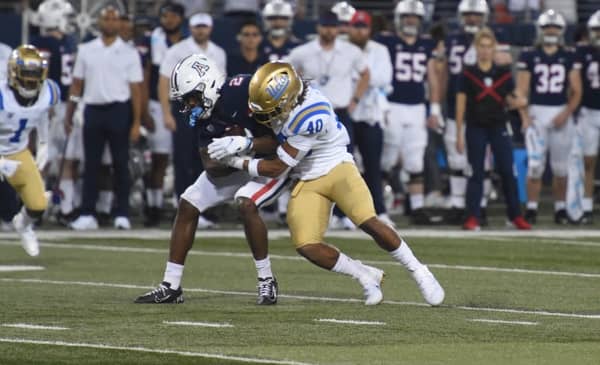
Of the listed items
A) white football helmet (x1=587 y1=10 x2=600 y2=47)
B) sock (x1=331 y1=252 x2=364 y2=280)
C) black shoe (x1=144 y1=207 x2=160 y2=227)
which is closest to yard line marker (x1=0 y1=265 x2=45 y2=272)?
sock (x1=331 y1=252 x2=364 y2=280)

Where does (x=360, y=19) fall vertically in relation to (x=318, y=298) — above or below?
above

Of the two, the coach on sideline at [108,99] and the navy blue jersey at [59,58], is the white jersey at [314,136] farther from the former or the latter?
the navy blue jersey at [59,58]

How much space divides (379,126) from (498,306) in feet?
21.0

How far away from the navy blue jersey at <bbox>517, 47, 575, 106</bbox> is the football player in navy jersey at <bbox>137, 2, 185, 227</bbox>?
11.3 ft

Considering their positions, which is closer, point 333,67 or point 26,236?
point 26,236

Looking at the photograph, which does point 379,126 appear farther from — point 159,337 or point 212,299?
point 159,337

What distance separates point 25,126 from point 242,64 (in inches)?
138

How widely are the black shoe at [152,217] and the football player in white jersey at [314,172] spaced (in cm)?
651

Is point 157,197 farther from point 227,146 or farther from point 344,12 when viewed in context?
point 227,146

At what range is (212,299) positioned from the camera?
9805 millimetres

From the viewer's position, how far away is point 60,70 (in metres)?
16.0

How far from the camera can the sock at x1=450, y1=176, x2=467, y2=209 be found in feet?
53.4

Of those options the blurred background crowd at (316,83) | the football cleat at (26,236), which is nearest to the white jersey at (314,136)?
the football cleat at (26,236)

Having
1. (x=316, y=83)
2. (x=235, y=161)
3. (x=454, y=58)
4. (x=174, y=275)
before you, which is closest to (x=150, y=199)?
(x=316, y=83)
